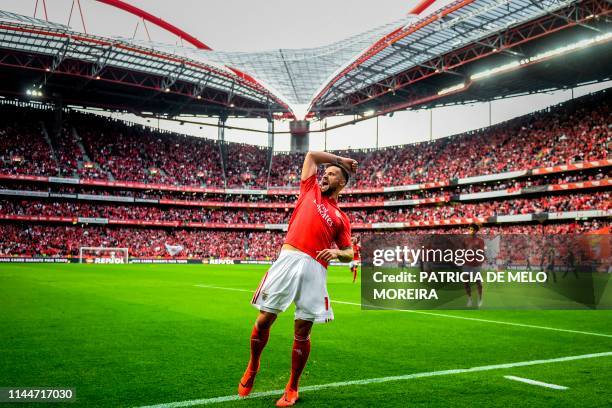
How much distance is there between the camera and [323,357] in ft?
23.6

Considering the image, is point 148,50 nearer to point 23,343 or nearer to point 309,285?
point 23,343

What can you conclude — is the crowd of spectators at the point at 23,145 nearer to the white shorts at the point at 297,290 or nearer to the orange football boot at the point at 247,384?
the orange football boot at the point at 247,384

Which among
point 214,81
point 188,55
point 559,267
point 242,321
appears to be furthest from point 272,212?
point 242,321

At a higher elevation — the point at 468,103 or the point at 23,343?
the point at 468,103

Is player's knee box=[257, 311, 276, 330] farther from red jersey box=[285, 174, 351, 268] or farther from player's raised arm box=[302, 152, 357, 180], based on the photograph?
player's raised arm box=[302, 152, 357, 180]

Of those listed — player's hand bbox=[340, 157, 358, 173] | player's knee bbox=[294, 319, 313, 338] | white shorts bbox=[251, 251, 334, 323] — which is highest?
player's hand bbox=[340, 157, 358, 173]

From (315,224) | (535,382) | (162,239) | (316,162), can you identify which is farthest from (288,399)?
(162,239)

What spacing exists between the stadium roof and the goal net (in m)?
16.4

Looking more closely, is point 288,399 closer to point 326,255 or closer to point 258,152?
point 326,255

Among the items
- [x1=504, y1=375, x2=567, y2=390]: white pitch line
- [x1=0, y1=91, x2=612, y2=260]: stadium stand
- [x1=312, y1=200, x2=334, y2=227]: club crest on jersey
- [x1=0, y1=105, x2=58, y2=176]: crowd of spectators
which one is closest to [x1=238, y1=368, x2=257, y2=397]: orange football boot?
[x1=312, y1=200, x2=334, y2=227]: club crest on jersey

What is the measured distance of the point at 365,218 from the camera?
6438cm

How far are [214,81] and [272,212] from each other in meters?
21.2

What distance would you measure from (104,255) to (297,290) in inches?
2008

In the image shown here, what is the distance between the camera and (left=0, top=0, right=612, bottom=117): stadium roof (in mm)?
35688
